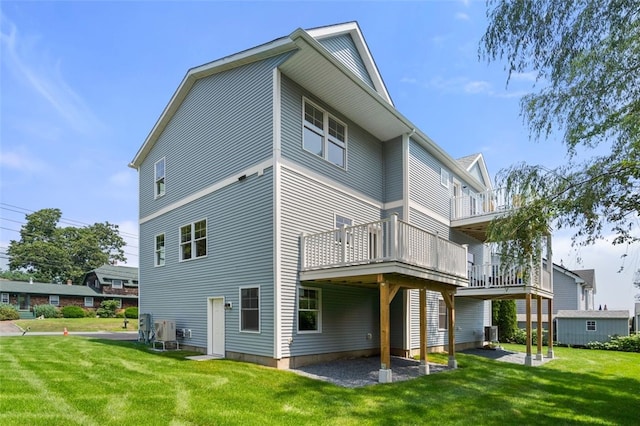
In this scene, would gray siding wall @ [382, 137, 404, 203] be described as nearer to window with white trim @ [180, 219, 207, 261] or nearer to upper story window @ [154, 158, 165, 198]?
window with white trim @ [180, 219, 207, 261]

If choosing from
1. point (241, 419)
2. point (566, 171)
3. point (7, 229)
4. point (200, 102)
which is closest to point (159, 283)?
point (200, 102)

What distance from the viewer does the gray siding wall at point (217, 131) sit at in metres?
11.2

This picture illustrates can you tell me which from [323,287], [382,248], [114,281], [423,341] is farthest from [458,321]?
[114,281]

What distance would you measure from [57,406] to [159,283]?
999cm

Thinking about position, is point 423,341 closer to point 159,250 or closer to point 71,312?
point 159,250

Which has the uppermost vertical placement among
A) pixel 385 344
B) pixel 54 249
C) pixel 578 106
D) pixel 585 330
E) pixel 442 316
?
pixel 578 106

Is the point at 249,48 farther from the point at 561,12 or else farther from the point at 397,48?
the point at 561,12

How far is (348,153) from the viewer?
13125 millimetres

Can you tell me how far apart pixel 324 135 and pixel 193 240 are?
557cm

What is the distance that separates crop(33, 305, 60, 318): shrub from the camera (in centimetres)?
3459

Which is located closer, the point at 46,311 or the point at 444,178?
the point at 444,178

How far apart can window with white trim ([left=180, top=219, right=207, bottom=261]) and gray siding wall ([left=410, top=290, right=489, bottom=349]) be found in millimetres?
7090

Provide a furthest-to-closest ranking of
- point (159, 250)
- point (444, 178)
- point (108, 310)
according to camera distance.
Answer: point (108, 310) < point (444, 178) < point (159, 250)

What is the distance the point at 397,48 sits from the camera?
35.4 ft
